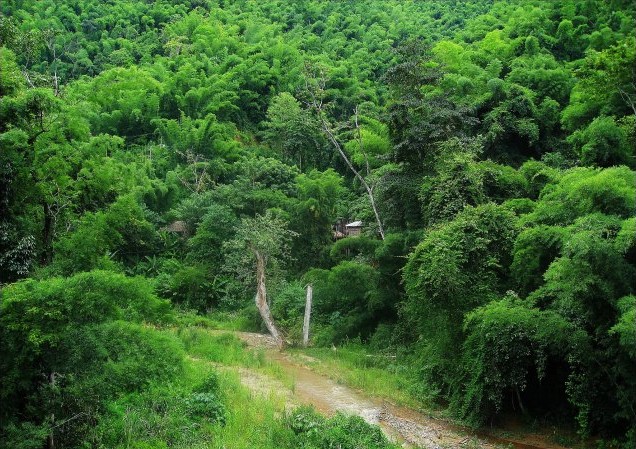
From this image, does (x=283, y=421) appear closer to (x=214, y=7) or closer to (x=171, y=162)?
(x=171, y=162)

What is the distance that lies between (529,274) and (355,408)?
480cm

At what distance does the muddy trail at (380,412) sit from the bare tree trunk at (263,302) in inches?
99.0

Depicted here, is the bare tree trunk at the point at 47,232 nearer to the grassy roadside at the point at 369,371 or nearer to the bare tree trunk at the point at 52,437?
the bare tree trunk at the point at 52,437

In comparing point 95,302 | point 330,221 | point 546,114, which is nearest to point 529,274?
point 95,302

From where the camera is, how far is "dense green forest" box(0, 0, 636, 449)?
8.41 meters

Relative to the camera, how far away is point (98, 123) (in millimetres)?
31953

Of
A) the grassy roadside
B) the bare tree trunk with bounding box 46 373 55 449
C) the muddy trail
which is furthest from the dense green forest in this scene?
the muddy trail

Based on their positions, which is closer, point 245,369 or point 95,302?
point 95,302

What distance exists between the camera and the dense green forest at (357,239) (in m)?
8.41

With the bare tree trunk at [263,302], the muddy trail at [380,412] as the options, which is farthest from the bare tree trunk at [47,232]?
the bare tree trunk at [263,302]

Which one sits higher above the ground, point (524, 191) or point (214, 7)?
point (214, 7)

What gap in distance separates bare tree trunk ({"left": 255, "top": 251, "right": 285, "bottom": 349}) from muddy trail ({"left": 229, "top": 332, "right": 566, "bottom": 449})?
8.25 ft

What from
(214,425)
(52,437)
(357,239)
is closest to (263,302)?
(357,239)

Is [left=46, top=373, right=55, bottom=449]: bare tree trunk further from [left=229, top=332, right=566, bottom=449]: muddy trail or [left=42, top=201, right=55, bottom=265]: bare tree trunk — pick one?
[left=229, top=332, right=566, bottom=449]: muddy trail
